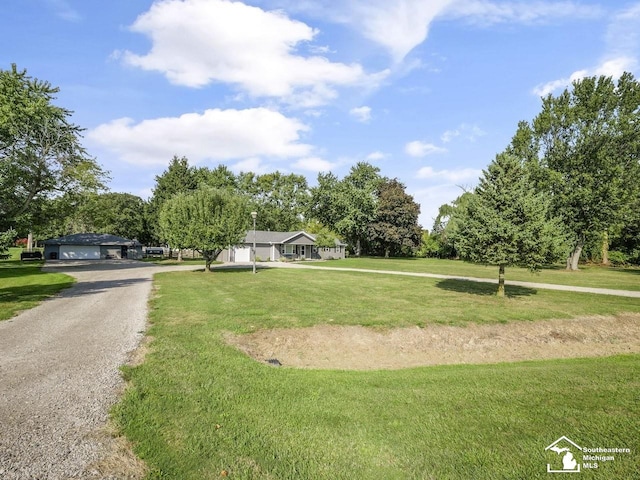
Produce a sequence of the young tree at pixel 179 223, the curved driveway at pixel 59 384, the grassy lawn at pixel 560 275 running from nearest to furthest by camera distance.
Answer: the curved driveway at pixel 59 384
the grassy lawn at pixel 560 275
the young tree at pixel 179 223

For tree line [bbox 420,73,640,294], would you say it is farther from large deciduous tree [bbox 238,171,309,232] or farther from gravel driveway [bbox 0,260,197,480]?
large deciduous tree [bbox 238,171,309,232]

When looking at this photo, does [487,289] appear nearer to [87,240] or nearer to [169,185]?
[169,185]

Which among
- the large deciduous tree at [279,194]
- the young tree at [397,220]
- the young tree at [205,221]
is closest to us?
the young tree at [205,221]

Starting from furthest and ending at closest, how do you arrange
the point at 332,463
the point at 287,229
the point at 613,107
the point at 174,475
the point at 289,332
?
the point at 287,229, the point at 613,107, the point at 289,332, the point at 332,463, the point at 174,475

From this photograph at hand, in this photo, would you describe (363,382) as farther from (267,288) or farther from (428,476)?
(267,288)

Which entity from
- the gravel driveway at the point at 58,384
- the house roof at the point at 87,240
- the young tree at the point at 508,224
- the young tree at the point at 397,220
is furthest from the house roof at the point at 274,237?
the gravel driveway at the point at 58,384

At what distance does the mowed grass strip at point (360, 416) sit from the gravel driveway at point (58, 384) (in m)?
0.48

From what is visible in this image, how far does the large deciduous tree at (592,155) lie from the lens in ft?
112

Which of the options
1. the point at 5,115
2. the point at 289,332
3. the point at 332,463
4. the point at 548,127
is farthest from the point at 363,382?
the point at 548,127

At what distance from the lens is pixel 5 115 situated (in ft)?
75.2

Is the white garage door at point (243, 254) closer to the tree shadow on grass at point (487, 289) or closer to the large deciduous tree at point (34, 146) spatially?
the large deciduous tree at point (34, 146)

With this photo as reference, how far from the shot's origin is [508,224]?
15781 millimetres

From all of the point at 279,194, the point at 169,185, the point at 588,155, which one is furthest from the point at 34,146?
the point at 279,194

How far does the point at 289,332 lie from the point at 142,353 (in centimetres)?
426
